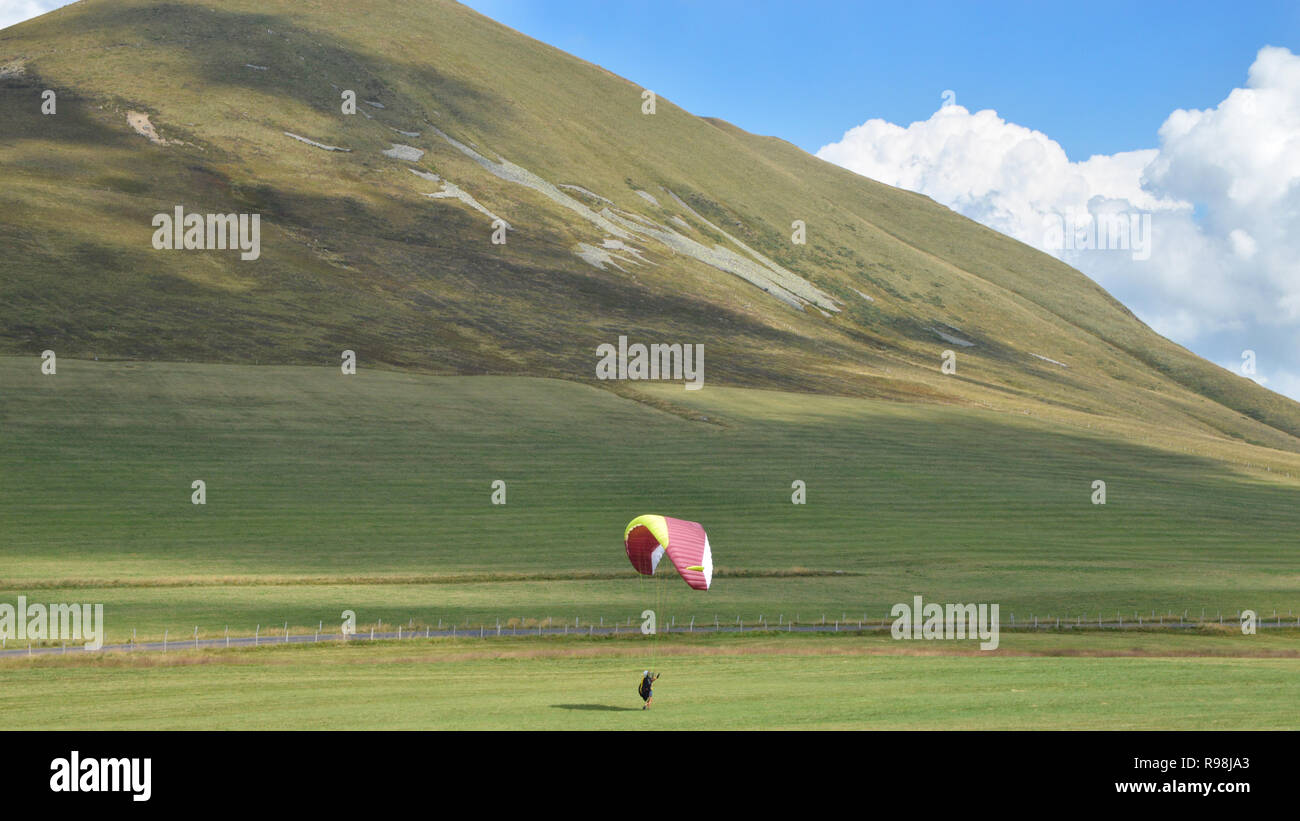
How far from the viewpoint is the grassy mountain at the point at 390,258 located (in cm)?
12050

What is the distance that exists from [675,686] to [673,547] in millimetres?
4823

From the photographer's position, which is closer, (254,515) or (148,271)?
(254,515)

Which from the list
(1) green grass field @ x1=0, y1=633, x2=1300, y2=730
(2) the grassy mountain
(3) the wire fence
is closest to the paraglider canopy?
(1) green grass field @ x1=0, y1=633, x2=1300, y2=730

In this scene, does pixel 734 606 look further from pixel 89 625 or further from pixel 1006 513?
pixel 1006 513

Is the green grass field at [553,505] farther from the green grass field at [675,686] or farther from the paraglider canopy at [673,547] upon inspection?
the paraglider canopy at [673,547]

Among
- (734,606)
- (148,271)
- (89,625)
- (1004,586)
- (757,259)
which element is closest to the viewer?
(89,625)

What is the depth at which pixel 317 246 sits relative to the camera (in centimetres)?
14300

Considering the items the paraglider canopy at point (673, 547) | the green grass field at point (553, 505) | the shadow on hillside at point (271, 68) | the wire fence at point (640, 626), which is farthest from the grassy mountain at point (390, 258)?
the paraglider canopy at point (673, 547)

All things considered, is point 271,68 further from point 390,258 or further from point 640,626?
point 640,626

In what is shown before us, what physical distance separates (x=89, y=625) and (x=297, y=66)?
164350 millimetres

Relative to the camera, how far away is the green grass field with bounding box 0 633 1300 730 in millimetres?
27766

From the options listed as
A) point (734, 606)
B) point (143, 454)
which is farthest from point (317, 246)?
point (734, 606)

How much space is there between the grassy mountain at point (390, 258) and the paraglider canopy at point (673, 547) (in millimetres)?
83396

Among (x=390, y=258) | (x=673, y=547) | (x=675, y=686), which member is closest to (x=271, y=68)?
(x=390, y=258)
